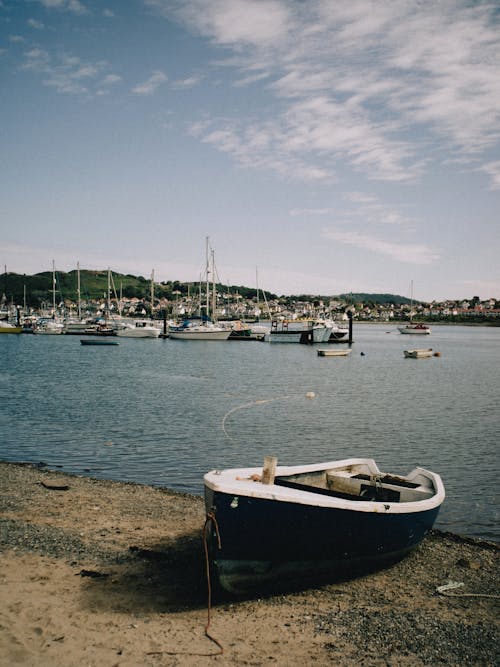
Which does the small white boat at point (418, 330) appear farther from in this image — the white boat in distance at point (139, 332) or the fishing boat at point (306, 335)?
the white boat in distance at point (139, 332)

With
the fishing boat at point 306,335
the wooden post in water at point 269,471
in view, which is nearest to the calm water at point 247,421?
the wooden post in water at point 269,471

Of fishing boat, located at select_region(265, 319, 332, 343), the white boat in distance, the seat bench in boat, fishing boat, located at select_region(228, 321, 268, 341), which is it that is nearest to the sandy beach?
the seat bench in boat

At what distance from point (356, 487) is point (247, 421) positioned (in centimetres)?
→ 1579

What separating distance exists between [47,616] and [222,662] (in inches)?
100

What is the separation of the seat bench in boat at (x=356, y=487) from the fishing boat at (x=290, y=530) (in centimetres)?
18

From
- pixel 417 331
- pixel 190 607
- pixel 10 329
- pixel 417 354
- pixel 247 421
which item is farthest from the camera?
pixel 417 331

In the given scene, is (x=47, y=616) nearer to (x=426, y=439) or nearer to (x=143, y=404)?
(x=426, y=439)

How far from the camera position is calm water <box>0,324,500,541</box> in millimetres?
17828

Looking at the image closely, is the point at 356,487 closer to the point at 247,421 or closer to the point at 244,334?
the point at 247,421

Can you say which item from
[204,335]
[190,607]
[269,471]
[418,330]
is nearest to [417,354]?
[204,335]

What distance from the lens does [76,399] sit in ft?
105

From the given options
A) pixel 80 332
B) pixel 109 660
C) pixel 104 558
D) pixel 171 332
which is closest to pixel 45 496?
pixel 104 558

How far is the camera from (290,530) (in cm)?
835

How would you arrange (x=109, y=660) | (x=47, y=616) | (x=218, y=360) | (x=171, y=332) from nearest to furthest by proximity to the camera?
(x=109, y=660) < (x=47, y=616) < (x=218, y=360) < (x=171, y=332)
